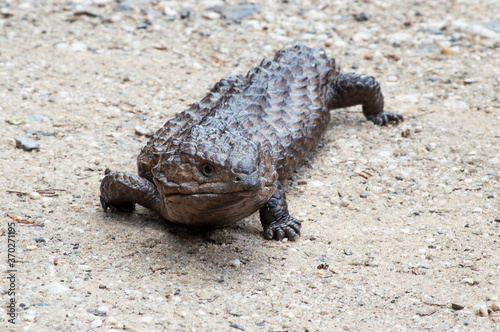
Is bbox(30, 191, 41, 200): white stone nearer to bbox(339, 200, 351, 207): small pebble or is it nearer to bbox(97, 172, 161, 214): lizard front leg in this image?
bbox(97, 172, 161, 214): lizard front leg

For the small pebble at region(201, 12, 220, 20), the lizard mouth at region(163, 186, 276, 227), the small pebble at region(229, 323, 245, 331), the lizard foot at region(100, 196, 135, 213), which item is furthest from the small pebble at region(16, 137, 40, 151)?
the small pebble at region(201, 12, 220, 20)

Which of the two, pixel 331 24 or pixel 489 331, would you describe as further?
pixel 331 24

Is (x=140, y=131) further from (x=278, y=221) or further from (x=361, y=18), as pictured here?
(x=361, y=18)

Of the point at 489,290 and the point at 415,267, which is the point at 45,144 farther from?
the point at 489,290

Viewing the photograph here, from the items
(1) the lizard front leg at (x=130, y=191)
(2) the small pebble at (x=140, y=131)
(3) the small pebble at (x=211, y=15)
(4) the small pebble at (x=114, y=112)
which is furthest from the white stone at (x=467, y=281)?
(3) the small pebble at (x=211, y=15)

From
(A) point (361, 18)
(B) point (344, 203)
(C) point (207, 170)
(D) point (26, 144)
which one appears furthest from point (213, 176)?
(A) point (361, 18)

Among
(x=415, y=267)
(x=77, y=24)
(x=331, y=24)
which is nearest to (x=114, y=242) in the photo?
(x=415, y=267)

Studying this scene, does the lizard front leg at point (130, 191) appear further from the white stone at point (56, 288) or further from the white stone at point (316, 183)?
the white stone at point (316, 183)
